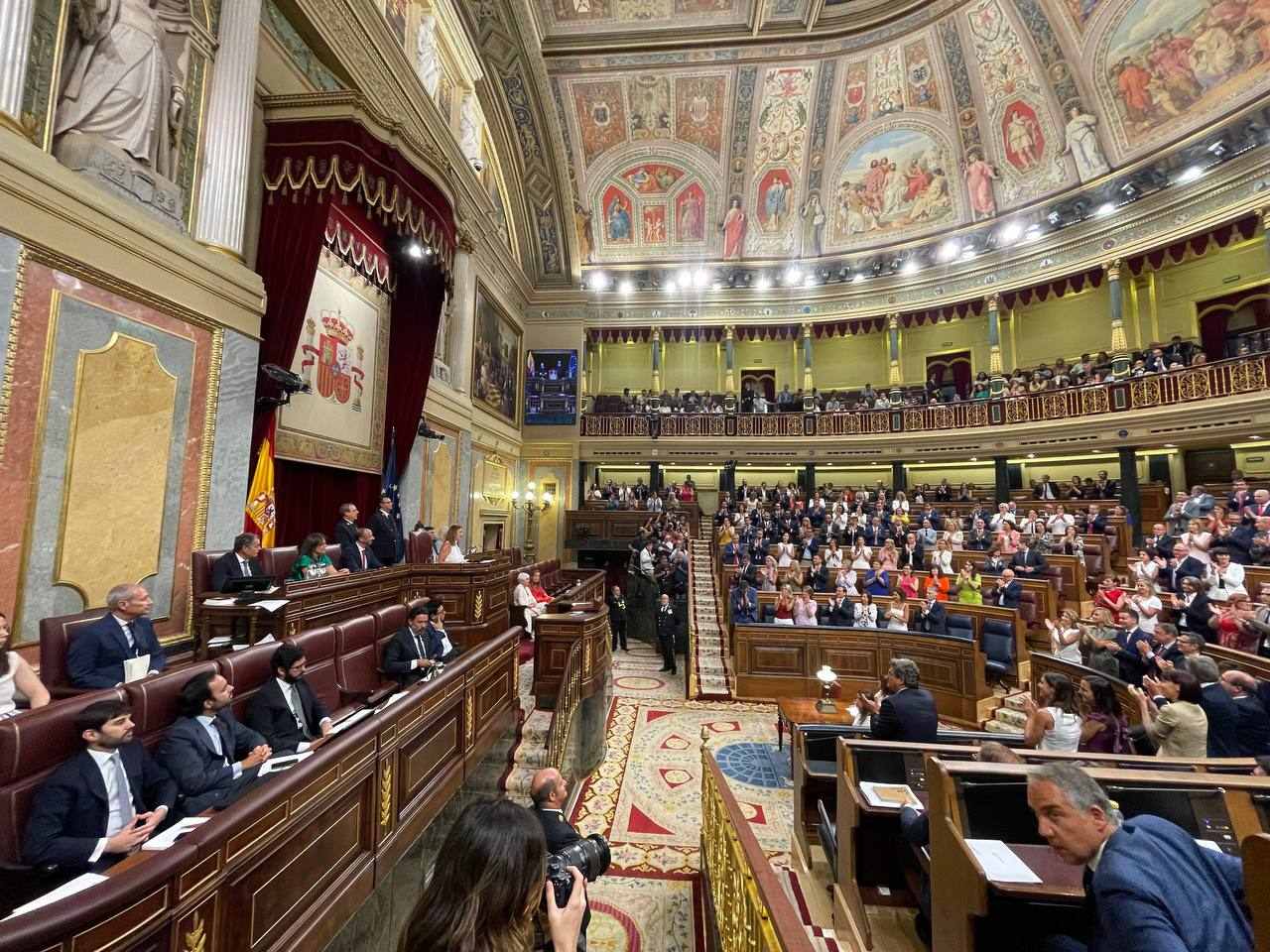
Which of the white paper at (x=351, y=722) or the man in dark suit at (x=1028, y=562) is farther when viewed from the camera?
the man in dark suit at (x=1028, y=562)

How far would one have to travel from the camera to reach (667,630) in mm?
9133

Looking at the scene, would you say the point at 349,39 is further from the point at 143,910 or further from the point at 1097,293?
the point at 1097,293

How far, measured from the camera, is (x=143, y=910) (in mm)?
1328

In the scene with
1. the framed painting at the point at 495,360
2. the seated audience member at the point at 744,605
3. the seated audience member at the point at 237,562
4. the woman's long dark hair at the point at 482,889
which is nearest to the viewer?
the woman's long dark hair at the point at 482,889

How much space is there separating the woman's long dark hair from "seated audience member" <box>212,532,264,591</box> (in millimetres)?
3798

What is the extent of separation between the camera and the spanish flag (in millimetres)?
5480

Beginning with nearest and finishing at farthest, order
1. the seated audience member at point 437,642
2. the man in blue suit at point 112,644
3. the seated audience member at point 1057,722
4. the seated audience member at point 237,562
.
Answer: the man in blue suit at point 112,644
the seated audience member at point 1057,722
the seated audience member at point 237,562
the seated audience member at point 437,642

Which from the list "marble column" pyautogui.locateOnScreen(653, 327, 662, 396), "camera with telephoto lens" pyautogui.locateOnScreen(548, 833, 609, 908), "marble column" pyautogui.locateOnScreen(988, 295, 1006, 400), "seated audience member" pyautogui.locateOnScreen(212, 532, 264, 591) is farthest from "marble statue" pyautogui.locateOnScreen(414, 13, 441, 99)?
"marble column" pyautogui.locateOnScreen(988, 295, 1006, 400)

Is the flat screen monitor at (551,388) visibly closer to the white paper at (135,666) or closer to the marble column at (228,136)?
the marble column at (228,136)

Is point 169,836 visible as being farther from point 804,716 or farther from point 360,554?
point 804,716

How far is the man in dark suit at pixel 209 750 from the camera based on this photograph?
91.6 inches

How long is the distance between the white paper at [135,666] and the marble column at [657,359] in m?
17.2

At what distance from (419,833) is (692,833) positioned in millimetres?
2435

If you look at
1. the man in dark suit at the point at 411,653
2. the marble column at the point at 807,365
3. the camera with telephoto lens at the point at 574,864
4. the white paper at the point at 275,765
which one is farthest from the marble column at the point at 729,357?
the camera with telephoto lens at the point at 574,864
